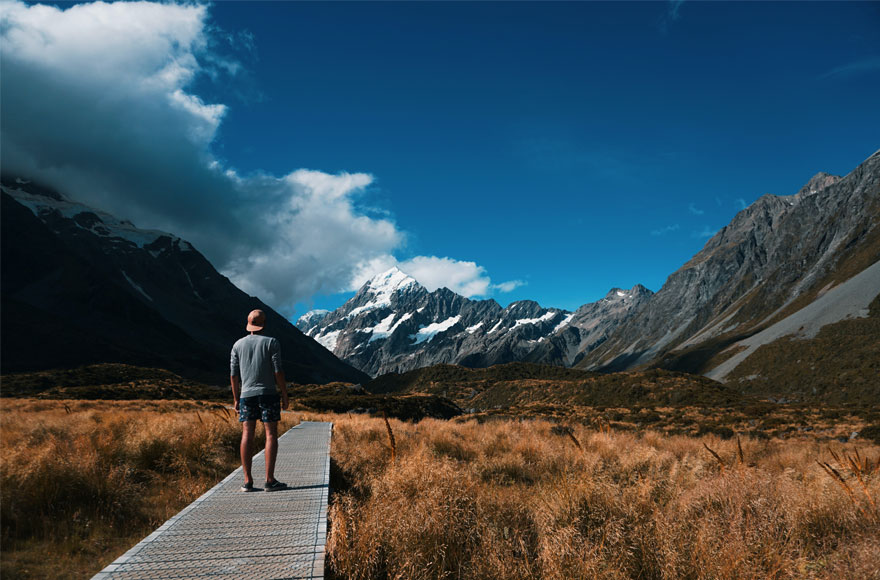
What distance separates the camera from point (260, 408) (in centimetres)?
636

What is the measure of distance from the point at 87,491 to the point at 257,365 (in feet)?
9.17

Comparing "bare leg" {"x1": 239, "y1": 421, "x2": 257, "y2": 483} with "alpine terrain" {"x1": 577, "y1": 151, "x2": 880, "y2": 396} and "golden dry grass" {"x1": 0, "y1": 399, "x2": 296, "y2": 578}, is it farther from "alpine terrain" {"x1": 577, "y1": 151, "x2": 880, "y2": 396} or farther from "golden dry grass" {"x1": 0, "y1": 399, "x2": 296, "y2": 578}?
"alpine terrain" {"x1": 577, "y1": 151, "x2": 880, "y2": 396}

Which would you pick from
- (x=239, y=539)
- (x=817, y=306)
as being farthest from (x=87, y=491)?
(x=817, y=306)

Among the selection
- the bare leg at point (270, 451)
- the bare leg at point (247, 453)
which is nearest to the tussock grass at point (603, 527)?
the bare leg at point (270, 451)

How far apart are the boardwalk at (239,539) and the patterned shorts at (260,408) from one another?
3.21ft

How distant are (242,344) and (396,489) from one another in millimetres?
3079

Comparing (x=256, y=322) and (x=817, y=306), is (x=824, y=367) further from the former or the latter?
(x=256, y=322)

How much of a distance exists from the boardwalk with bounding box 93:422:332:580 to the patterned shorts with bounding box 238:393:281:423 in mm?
978

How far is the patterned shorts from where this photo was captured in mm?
6254

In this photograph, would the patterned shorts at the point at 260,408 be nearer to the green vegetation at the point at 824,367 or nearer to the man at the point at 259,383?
the man at the point at 259,383

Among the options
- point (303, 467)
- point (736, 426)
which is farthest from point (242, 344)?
point (736, 426)

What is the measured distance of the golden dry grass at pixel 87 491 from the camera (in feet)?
15.5

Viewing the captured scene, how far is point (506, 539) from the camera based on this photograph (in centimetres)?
479

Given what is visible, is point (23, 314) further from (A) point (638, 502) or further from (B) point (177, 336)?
(A) point (638, 502)
